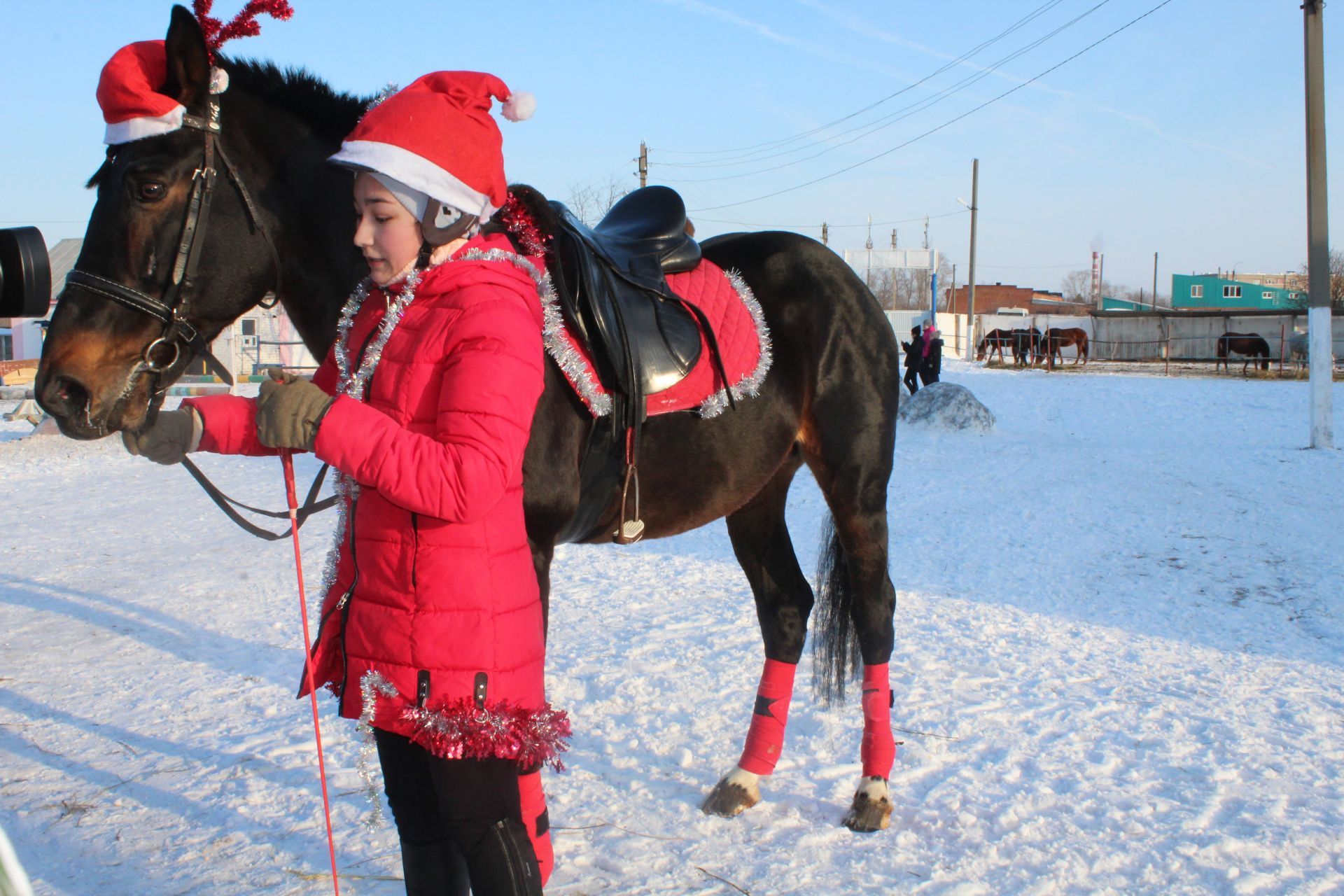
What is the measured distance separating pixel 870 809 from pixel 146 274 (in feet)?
7.63

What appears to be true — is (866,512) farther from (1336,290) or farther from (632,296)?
(1336,290)

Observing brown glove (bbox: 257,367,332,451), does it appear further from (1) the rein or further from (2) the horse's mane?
(2) the horse's mane

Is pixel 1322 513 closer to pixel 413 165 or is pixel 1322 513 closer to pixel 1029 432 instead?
pixel 1029 432

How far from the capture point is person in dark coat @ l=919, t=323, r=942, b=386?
16.7 metres

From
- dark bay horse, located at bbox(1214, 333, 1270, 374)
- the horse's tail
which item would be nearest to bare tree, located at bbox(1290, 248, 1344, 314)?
dark bay horse, located at bbox(1214, 333, 1270, 374)

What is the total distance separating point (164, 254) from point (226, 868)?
1617 mm

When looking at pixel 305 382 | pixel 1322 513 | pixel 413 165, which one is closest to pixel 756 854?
pixel 305 382

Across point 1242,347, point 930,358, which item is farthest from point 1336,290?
point 930,358

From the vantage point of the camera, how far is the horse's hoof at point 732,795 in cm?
276

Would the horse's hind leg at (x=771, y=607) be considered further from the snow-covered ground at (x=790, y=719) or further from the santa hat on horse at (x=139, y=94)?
the santa hat on horse at (x=139, y=94)

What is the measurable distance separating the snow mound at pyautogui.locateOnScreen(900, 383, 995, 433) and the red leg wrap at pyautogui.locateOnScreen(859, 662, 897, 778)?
9.63 meters

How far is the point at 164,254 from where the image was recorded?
1.81 m

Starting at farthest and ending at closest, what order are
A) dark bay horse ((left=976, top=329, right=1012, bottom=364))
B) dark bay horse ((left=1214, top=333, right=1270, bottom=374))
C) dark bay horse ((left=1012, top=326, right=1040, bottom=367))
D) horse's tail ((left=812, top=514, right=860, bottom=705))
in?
dark bay horse ((left=976, top=329, right=1012, bottom=364))
dark bay horse ((left=1012, top=326, right=1040, bottom=367))
dark bay horse ((left=1214, top=333, right=1270, bottom=374))
horse's tail ((left=812, top=514, right=860, bottom=705))

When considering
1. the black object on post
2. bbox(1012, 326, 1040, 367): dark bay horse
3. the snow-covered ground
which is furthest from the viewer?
bbox(1012, 326, 1040, 367): dark bay horse
